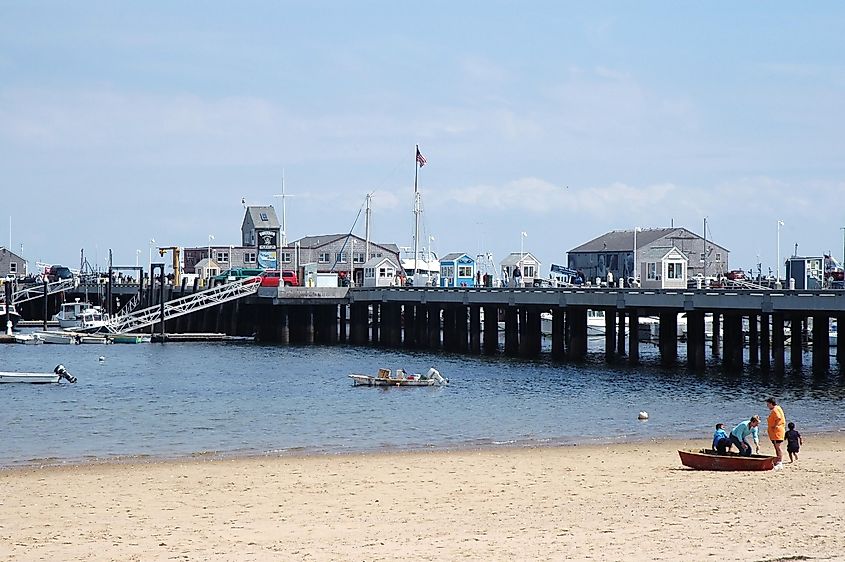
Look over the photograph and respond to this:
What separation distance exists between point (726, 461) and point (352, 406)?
19.6 metres

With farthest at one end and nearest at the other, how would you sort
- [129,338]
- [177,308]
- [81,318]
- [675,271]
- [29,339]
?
[81,318] → [675,271] → [177,308] → [29,339] → [129,338]

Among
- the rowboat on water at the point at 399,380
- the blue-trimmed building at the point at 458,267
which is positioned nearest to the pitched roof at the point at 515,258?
the blue-trimmed building at the point at 458,267

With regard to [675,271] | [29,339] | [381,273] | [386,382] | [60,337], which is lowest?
[386,382]

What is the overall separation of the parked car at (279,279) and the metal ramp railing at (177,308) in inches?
53.4

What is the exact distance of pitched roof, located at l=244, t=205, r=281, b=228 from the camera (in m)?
137

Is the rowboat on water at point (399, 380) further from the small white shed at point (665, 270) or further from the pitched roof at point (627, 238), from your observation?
the pitched roof at point (627, 238)

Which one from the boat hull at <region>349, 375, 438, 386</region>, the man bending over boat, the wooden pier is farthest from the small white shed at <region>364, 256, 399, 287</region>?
the man bending over boat

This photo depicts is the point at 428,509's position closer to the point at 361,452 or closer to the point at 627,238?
the point at 361,452

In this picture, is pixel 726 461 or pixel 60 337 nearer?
pixel 726 461

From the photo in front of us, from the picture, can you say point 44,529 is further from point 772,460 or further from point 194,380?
point 194,380

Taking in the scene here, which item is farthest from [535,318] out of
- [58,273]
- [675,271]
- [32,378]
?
[58,273]

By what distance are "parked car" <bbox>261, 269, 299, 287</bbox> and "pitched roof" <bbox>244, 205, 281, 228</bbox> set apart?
3042cm

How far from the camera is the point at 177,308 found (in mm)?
87812

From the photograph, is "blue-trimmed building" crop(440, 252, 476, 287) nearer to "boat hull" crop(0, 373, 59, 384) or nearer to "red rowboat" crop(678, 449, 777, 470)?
"boat hull" crop(0, 373, 59, 384)
